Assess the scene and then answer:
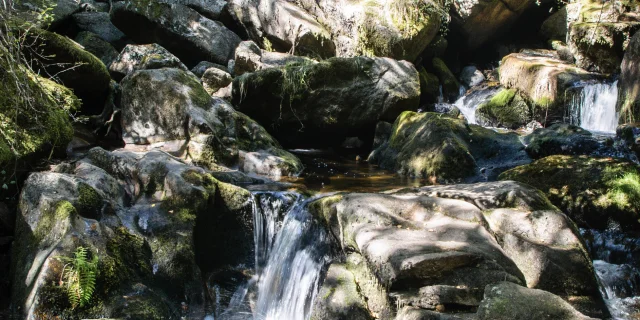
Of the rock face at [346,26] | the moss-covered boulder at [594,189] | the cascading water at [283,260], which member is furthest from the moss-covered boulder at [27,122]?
the rock face at [346,26]

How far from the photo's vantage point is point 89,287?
4363 millimetres

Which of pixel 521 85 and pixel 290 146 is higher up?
pixel 521 85

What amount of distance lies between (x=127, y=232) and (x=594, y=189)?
6.10 metres

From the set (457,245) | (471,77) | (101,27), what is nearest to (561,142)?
(457,245)

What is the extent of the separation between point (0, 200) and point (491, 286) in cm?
511

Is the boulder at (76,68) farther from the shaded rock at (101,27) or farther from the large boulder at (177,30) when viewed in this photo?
the shaded rock at (101,27)

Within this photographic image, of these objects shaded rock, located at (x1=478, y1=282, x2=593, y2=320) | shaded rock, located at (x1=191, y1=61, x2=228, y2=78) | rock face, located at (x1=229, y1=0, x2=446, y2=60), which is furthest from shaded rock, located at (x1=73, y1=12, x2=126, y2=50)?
shaded rock, located at (x1=478, y1=282, x2=593, y2=320)

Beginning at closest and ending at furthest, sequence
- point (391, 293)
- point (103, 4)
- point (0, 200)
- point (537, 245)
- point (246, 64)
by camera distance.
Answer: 1. point (391, 293)
2. point (537, 245)
3. point (0, 200)
4. point (246, 64)
5. point (103, 4)

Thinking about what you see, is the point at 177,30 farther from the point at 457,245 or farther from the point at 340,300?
the point at 457,245

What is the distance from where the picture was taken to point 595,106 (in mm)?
11367

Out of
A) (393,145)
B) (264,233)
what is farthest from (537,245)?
(393,145)

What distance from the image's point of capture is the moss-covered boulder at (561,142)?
883 centimetres

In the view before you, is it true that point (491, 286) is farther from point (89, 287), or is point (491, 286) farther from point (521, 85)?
point (521, 85)

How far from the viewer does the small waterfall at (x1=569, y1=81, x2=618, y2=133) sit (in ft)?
36.5
